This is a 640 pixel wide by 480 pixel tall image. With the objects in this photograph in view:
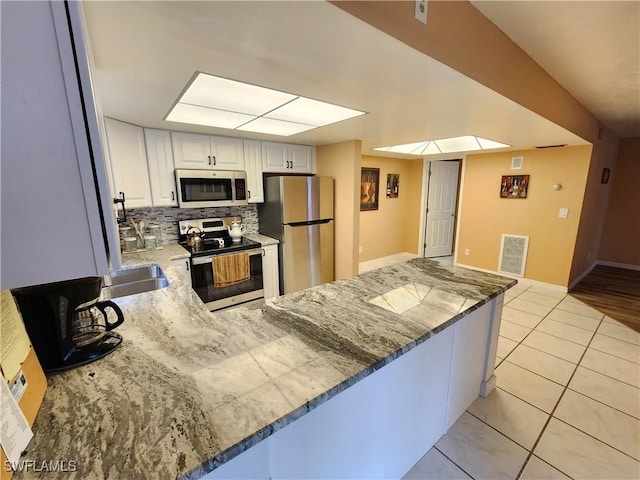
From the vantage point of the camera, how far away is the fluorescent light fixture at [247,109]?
1596 mm

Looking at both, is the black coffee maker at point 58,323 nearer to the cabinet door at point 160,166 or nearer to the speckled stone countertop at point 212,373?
the speckled stone countertop at point 212,373

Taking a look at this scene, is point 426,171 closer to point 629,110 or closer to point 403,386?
point 629,110

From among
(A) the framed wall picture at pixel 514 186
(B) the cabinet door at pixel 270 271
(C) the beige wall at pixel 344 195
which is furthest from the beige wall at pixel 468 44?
(B) the cabinet door at pixel 270 271

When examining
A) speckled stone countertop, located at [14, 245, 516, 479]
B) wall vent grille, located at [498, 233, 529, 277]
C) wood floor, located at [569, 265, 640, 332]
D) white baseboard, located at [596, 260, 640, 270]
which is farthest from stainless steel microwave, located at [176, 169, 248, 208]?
white baseboard, located at [596, 260, 640, 270]

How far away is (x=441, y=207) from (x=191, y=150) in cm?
473

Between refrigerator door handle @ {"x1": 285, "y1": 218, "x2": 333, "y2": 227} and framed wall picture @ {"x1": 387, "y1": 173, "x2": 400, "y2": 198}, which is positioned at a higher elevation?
framed wall picture @ {"x1": 387, "y1": 173, "x2": 400, "y2": 198}

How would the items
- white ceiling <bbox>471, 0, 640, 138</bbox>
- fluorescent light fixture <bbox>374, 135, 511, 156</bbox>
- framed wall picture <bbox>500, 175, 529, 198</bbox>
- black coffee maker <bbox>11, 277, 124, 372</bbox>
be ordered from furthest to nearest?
framed wall picture <bbox>500, 175, 529, 198</bbox> < fluorescent light fixture <bbox>374, 135, 511, 156</bbox> < white ceiling <bbox>471, 0, 640, 138</bbox> < black coffee maker <bbox>11, 277, 124, 372</bbox>

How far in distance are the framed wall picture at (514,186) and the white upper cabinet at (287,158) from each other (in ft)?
10.1

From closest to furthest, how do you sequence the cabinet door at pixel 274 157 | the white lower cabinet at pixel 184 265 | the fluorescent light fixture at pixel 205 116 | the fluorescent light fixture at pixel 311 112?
1. the fluorescent light fixture at pixel 311 112
2. the fluorescent light fixture at pixel 205 116
3. the white lower cabinet at pixel 184 265
4. the cabinet door at pixel 274 157

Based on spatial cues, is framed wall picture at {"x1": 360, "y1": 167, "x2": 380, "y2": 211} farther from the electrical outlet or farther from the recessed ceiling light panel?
the electrical outlet

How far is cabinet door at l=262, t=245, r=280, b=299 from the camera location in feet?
10.6

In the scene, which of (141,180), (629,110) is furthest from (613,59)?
(141,180)

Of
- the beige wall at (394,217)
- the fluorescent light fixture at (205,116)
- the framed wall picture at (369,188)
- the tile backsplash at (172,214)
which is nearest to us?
the fluorescent light fixture at (205,116)

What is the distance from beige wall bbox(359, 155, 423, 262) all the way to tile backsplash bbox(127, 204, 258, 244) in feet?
7.90
